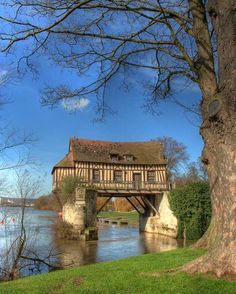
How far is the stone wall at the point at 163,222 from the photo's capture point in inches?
934

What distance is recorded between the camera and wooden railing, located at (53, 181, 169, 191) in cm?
2656

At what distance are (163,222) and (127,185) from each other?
4053 millimetres

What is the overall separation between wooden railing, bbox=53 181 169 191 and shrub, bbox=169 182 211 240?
19.8 feet

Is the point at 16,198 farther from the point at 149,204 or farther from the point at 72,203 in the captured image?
the point at 149,204

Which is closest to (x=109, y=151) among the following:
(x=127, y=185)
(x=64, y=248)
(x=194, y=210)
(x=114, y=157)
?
(x=114, y=157)

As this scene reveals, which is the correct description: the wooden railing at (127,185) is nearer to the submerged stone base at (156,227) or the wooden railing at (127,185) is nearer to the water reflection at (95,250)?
the submerged stone base at (156,227)

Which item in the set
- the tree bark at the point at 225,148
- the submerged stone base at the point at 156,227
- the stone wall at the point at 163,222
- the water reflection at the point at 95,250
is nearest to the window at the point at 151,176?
the stone wall at the point at 163,222

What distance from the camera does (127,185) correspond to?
27.7 metres

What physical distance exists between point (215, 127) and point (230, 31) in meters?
1.39

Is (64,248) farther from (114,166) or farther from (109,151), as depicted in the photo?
(109,151)

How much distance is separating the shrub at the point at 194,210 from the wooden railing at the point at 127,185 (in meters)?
6.04

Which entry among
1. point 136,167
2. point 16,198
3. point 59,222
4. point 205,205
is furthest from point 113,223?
point 16,198

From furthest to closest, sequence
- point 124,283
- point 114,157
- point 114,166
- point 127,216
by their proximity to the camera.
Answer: point 127,216 < point 114,157 < point 114,166 < point 124,283

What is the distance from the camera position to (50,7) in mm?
6438
